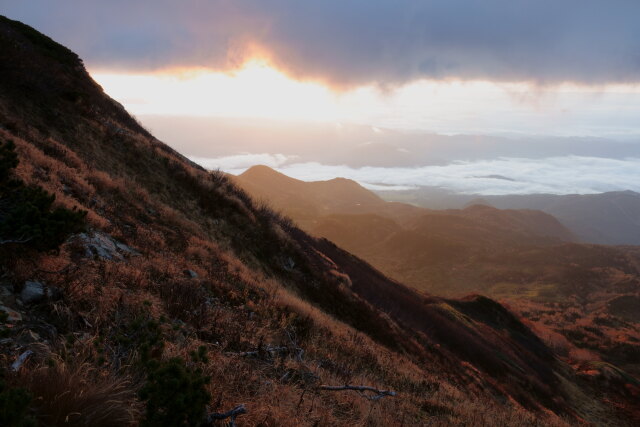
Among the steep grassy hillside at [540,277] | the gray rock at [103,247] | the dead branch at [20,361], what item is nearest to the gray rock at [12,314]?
the dead branch at [20,361]

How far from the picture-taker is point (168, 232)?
11703mm

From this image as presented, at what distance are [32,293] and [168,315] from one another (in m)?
1.96

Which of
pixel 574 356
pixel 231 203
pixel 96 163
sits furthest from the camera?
pixel 574 356

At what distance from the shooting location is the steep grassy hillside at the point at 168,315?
299 centimetres

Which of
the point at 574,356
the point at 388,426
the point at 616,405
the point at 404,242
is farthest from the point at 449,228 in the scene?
the point at 388,426

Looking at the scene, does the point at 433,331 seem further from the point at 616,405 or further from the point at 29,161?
the point at 29,161

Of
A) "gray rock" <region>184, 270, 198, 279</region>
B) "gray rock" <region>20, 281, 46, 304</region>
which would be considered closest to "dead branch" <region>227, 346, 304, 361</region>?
"gray rock" <region>20, 281, 46, 304</region>

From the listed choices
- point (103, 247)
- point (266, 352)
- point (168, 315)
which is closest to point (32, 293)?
point (168, 315)

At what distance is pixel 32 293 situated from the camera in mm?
4332

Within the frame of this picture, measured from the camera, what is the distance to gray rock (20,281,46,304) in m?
4.25

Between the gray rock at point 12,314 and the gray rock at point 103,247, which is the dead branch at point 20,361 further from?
the gray rock at point 103,247

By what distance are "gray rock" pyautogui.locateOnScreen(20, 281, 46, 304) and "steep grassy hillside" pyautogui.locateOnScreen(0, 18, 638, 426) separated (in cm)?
2

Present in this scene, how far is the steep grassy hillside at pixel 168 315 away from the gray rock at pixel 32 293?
0.02m

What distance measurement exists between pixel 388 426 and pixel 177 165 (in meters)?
18.6
